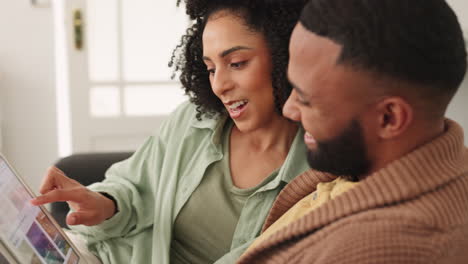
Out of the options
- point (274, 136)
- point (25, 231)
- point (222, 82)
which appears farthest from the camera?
point (274, 136)

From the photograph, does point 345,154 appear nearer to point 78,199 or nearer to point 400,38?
point 400,38

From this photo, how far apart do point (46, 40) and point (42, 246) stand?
106 inches

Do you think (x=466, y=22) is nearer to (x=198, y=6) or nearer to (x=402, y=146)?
(x=198, y=6)

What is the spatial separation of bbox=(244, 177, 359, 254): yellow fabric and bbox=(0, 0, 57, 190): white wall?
280 cm

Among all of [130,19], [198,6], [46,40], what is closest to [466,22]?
[198,6]

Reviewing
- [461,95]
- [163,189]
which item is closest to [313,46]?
[163,189]

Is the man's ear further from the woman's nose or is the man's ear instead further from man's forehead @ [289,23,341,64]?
the woman's nose

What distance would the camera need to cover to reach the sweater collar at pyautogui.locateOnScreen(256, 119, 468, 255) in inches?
29.0

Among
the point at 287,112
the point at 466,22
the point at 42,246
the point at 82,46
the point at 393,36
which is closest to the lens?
the point at 393,36

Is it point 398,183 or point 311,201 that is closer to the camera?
point 398,183

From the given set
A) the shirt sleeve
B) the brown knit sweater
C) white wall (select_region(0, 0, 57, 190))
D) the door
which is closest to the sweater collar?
the brown knit sweater

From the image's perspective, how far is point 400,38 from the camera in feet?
2.34

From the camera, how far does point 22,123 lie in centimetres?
355

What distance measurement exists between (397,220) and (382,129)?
130 mm
